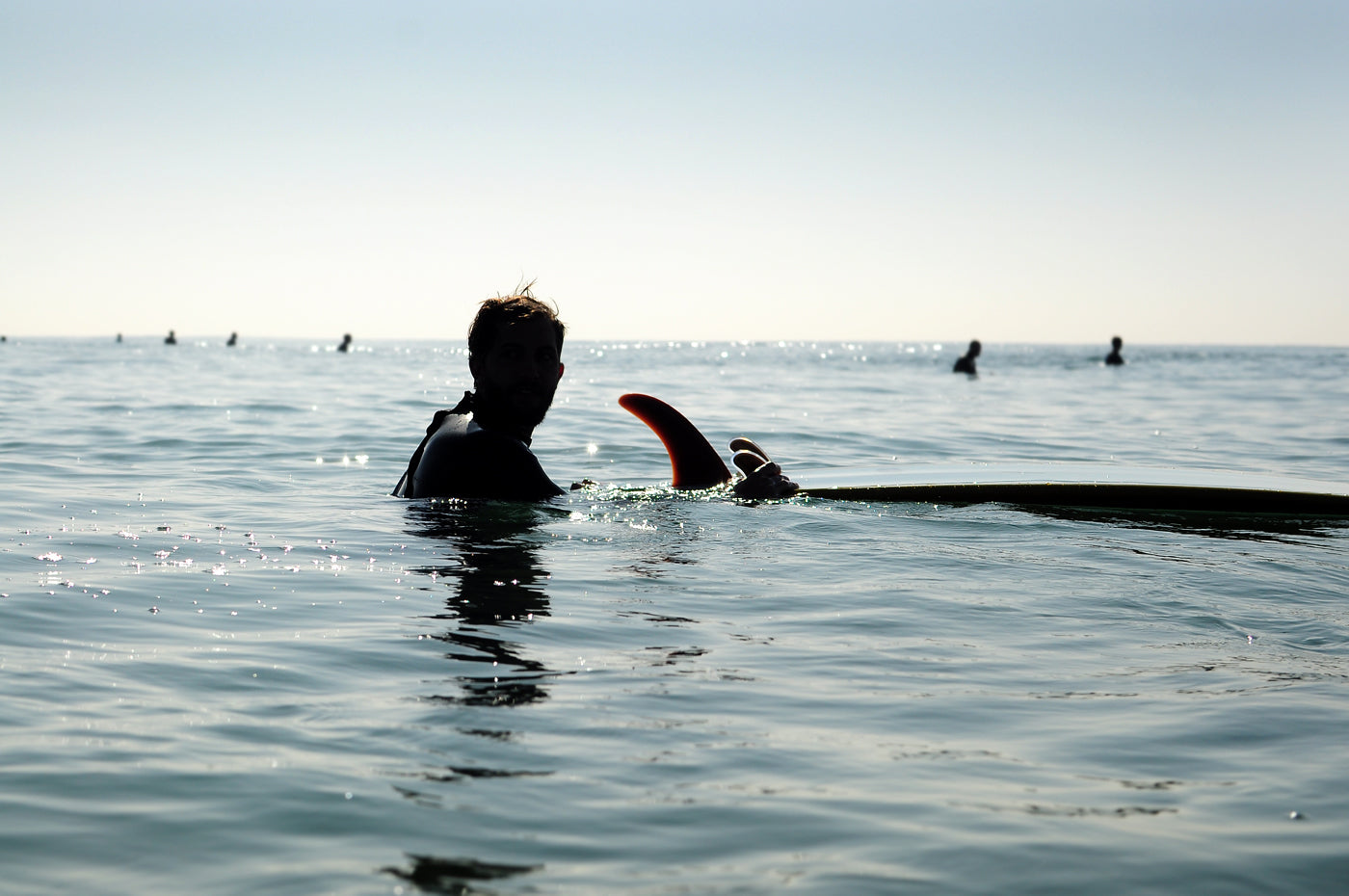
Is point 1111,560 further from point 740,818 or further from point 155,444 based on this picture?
point 155,444

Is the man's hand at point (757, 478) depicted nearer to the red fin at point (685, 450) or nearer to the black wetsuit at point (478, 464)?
the red fin at point (685, 450)

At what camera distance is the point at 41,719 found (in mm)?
2943

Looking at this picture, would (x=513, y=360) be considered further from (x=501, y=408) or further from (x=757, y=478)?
(x=757, y=478)

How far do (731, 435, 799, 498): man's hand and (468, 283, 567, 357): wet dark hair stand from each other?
157 centimetres

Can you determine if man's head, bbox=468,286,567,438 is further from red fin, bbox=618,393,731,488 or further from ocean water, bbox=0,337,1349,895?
red fin, bbox=618,393,731,488

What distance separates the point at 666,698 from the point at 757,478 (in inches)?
141

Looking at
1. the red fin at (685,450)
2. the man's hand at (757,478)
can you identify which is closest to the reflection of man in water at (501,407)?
the red fin at (685,450)

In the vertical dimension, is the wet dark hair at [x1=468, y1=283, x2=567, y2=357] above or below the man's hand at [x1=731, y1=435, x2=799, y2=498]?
above

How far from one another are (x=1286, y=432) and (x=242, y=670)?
15422 millimetres

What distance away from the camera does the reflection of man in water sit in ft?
18.6

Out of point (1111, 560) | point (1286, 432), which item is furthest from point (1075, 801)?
point (1286, 432)

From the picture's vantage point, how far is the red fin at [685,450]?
6926mm

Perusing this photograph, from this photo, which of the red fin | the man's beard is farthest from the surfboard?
the man's beard

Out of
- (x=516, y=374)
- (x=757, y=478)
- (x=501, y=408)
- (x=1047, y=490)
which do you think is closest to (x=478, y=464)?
(x=501, y=408)
